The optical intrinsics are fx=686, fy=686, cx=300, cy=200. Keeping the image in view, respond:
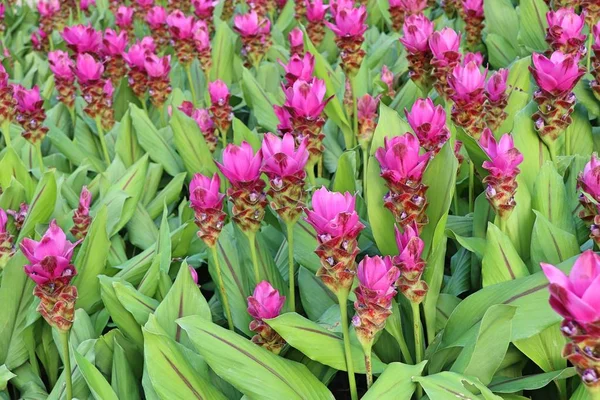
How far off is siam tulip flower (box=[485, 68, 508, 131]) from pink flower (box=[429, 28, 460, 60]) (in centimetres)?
16

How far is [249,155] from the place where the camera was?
→ 1.74m

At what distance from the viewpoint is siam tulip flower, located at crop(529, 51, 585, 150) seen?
193 cm

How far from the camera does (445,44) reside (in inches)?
86.4

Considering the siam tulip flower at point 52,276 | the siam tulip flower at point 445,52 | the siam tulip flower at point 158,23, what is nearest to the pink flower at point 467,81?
the siam tulip flower at point 445,52

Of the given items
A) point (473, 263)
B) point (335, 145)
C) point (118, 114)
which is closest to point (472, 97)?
point (473, 263)

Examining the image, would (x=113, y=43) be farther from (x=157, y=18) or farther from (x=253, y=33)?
(x=253, y=33)

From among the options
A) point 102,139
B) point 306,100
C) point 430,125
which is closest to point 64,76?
point 102,139

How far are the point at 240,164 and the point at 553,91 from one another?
3.08 feet

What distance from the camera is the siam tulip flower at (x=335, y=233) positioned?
57.0 inches

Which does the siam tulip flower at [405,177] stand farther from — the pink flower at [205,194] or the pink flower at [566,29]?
the pink flower at [566,29]

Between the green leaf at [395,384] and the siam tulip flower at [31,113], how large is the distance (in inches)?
75.0

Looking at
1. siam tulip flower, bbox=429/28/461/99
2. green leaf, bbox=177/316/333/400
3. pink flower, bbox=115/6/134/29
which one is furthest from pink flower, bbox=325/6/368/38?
pink flower, bbox=115/6/134/29

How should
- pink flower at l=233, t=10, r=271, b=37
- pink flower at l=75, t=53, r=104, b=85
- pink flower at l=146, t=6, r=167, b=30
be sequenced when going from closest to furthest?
pink flower at l=75, t=53, r=104, b=85
pink flower at l=233, t=10, r=271, b=37
pink flower at l=146, t=6, r=167, b=30

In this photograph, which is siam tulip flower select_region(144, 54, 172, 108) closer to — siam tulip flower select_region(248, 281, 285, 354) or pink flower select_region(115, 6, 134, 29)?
pink flower select_region(115, 6, 134, 29)
